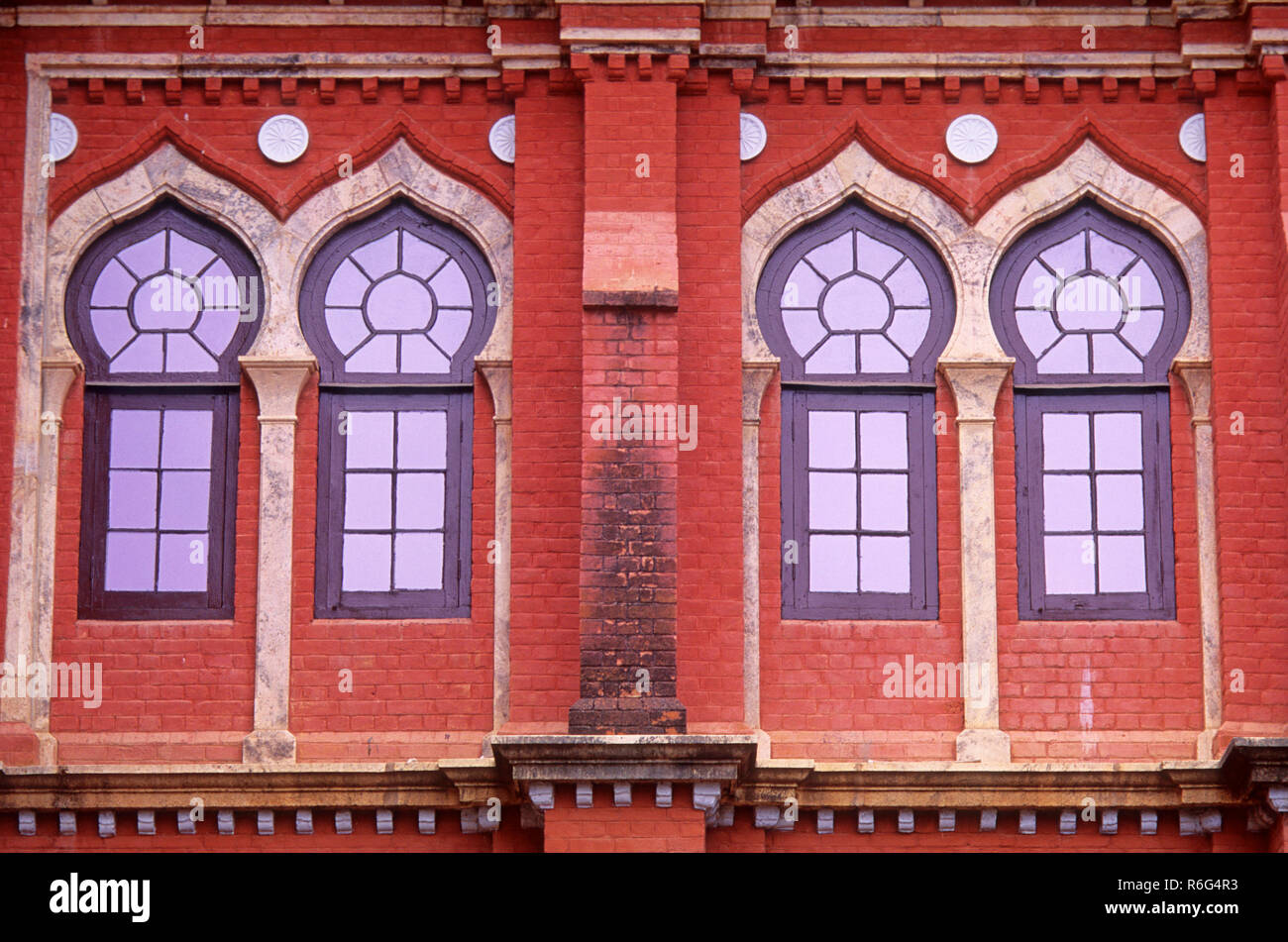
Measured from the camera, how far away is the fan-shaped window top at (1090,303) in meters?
19.8

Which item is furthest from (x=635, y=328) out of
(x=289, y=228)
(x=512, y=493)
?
(x=289, y=228)

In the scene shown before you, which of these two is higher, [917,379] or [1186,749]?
[917,379]

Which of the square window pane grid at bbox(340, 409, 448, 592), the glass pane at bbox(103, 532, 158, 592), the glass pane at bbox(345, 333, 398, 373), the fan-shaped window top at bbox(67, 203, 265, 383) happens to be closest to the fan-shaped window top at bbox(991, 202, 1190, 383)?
the square window pane grid at bbox(340, 409, 448, 592)

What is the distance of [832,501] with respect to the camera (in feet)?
64.3

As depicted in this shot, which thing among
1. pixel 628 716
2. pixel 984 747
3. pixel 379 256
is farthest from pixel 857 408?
pixel 379 256

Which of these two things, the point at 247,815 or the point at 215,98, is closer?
the point at 247,815

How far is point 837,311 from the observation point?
19938mm

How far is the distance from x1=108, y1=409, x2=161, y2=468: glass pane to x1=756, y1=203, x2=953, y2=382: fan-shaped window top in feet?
14.6

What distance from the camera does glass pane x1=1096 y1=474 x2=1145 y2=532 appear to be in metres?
19.5

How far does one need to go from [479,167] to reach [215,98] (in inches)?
79.7

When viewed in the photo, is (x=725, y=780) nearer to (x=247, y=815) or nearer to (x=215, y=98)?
(x=247, y=815)

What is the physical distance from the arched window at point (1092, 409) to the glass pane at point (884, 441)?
82cm

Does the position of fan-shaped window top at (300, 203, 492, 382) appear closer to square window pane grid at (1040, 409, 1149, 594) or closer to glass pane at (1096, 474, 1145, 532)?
square window pane grid at (1040, 409, 1149, 594)

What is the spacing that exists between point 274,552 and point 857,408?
4.27 m
